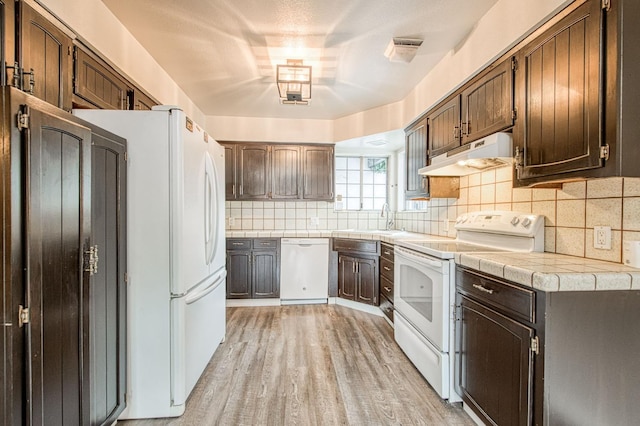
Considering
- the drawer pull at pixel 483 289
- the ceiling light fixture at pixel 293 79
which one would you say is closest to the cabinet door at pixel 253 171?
the ceiling light fixture at pixel 293 79

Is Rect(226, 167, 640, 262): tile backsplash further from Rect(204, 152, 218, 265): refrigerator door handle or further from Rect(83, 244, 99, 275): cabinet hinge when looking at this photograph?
Rect(83, 244, 99, 275): cabinet hinge

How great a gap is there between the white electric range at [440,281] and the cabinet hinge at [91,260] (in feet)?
6.19

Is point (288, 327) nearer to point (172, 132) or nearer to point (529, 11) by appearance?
point (172, 132)

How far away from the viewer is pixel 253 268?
3.91 m

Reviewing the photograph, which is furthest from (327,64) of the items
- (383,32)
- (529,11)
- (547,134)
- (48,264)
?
(48,264)

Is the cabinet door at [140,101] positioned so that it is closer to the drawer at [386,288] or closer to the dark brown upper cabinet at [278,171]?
the dark brown upper cabinet at [278,171]

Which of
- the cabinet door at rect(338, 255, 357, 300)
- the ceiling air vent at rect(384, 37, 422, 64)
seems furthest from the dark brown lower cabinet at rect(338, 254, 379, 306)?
the ceiling air vent at rect(384, 37, 422, 64)

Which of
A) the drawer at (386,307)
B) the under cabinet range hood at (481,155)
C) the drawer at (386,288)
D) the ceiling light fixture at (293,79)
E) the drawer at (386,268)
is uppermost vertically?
the ceiling light fixture at (293,79)

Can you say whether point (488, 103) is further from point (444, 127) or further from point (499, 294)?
point (499, 294)

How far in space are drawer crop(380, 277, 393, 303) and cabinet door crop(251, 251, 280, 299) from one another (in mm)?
1324

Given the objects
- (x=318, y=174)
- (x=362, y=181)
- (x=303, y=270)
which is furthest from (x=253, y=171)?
(x=362, y=181)

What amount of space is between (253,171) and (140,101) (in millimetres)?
1877

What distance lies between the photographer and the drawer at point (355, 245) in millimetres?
3568

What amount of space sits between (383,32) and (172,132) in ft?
5.24
